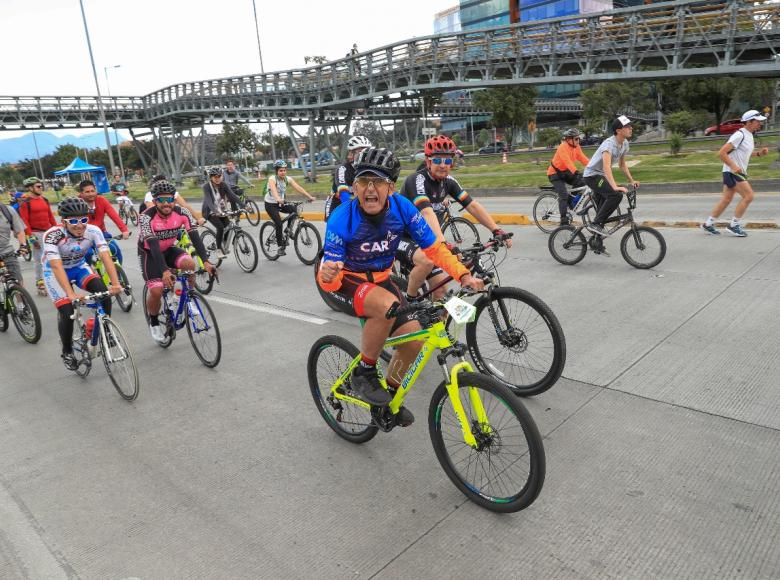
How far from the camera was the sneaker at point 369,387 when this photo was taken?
11.9 ft

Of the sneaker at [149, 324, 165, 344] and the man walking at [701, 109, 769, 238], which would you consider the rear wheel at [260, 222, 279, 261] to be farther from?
the man walking at [701, 109, 769, 238]

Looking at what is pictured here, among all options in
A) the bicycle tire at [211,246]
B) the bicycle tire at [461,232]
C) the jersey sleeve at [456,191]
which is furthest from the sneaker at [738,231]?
the bicycle tire at [211,246]

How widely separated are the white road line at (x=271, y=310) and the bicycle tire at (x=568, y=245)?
3988mm

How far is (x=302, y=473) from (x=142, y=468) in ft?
4.06

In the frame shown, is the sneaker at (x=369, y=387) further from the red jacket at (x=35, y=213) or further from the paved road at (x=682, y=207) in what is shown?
the paved road at (x=682, y=207)

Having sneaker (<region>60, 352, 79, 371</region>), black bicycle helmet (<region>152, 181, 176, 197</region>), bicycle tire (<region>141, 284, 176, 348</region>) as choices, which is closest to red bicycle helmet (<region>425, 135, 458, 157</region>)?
black bicycle helmet (<region>152, 181, 176, 197</region>)

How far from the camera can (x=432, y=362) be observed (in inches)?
228

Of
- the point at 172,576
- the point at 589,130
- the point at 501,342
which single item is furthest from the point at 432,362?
the point at 589,130

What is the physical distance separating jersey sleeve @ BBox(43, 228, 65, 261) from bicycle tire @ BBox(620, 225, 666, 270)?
23.5ft

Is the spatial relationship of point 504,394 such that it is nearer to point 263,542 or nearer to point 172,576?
point 263,542

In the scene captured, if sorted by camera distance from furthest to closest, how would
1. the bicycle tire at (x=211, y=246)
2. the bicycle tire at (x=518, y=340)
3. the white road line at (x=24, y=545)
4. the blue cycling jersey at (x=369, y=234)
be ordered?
the bicycle tire at (x=211, y=246) < the bicycle tire at (x=518, y=340) < the blue cycling jersey at (x=369, y=234) < the white road line at (x=24, y=545)

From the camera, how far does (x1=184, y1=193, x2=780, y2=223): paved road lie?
11344 mm

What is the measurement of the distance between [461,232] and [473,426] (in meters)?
7.77

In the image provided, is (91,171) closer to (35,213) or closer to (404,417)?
(35,213)
